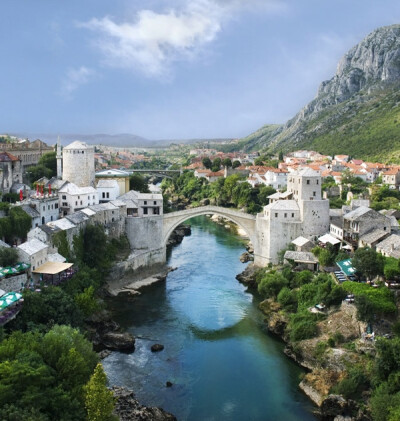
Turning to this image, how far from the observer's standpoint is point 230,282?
32750mm

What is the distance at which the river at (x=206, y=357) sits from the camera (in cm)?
1889

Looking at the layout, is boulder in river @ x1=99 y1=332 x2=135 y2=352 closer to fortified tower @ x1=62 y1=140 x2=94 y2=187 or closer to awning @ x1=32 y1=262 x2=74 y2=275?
awning @ x1=32 y1=262 x2=74 y2=275

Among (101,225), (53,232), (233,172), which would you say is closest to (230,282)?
(101,225)

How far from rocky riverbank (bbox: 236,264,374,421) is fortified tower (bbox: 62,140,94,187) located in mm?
19795

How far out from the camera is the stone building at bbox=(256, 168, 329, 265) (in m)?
31.9

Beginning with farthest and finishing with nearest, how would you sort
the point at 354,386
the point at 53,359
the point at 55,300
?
the point at 55,300 < the point at 354,386 < the point at 53,359

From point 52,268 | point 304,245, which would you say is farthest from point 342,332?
point 52,268

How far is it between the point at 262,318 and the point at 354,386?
8709mm

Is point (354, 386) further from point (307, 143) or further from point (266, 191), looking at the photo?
point (307, 143)

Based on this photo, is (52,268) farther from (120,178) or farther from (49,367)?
(120,178)

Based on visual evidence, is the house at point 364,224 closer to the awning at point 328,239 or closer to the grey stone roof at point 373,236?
the grey stone roof at point 373,236

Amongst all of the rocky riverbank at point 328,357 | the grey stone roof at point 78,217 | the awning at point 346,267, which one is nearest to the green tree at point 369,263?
the awning at point 346,267

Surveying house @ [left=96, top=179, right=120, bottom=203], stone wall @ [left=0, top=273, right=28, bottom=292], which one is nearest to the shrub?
stone wall @ [left=0, top=273, right=28, bottom=292]

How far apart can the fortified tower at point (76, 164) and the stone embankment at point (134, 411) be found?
899 inches
